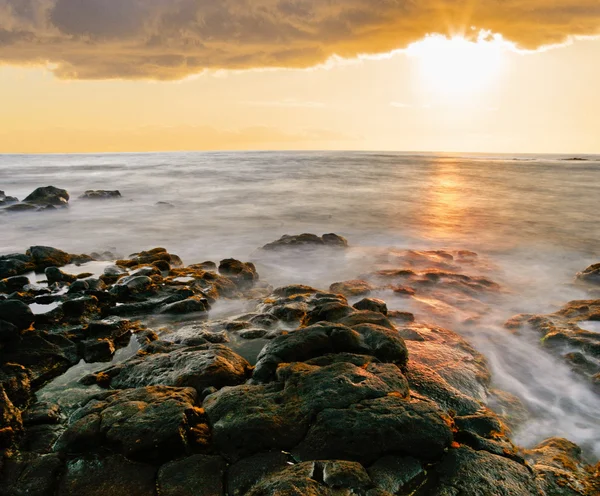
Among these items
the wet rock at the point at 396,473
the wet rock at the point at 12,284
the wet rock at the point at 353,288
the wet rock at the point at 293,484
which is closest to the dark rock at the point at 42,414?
the wet rock at the point at 293,484

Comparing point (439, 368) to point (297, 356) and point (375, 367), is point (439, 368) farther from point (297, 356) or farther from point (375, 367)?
point (297, 356)

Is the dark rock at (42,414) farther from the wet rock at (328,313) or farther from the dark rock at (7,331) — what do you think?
the wet rock at (328,313)

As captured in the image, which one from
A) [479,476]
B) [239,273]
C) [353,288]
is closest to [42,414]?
[479,476]

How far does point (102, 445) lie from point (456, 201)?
2852 centimetres

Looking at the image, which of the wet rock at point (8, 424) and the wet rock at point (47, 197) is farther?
the wet rock at point (47, 197)

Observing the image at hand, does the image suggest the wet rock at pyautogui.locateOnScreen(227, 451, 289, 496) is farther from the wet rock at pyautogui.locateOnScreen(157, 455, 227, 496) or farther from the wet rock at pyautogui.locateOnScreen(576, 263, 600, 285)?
the wet rock at pyautogui.locateOnScreen(576, 263, 600, 285)

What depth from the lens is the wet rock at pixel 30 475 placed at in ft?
11.1

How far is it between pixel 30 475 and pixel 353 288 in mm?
7094

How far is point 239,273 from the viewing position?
10305 mm

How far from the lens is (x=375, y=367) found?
4867 mm

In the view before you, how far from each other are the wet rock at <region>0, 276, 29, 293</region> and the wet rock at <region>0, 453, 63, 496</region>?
6.24 meters

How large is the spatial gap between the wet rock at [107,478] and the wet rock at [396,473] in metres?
1.89

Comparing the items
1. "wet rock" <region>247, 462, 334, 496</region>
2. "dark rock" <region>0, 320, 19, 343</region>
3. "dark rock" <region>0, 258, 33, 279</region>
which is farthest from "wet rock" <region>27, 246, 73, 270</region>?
"wet rock" <region>247, 462, 334, 496</region>

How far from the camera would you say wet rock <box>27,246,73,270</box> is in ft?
35.3
